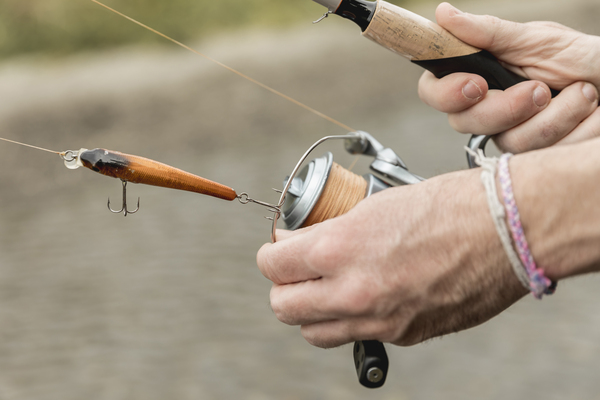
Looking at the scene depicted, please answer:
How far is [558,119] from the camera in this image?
1230 millimetres

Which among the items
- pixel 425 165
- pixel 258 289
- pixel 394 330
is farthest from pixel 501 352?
pixel 394 330

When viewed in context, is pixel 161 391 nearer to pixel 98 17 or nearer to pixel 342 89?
pixel 342 89

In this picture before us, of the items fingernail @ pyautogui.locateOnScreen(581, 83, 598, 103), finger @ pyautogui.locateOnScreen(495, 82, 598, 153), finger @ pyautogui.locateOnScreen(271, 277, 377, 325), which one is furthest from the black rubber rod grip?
fingernail @ pyautogui.locateOnScreen(581, 83, 598, 103)

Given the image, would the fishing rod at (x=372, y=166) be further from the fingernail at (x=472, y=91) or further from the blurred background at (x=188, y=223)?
the blurred background at (x=188, y=223)

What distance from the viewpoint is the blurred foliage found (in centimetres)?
561

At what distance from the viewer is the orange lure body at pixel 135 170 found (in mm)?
885

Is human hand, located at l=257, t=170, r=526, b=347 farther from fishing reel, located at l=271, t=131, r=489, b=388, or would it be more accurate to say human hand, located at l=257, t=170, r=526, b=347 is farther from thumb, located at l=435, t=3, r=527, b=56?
thumb, located at l=435, t=3, r=527, b=56

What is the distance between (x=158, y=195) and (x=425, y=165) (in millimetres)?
2177

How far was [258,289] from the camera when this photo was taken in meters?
3.12

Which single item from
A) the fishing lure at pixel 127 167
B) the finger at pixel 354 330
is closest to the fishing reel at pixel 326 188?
the finger at pixel 354 330

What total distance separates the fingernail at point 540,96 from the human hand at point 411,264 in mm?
508

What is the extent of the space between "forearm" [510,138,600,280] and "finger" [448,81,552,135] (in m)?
0.47

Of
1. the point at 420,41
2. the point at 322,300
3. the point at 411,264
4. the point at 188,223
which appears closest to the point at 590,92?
the point at 420,41

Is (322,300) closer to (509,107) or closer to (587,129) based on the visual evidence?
(509,107)
